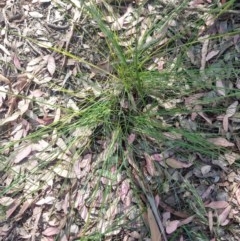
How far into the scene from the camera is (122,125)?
1.83 metres

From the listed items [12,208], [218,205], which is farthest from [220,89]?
[12,208]

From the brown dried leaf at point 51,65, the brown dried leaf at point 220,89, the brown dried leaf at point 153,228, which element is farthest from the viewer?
the brown dried leaf at point 51,65

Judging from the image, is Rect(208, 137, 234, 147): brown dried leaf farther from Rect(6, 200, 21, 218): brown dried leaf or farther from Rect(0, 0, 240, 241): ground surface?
Rect(6, 200, 21, 218): brown dried leaf

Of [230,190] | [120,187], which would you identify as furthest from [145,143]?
[230,190]

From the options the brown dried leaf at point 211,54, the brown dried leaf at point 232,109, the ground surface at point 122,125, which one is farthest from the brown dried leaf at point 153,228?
the brown dried leaf at point 211,54

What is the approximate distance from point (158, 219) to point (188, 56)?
639 mm

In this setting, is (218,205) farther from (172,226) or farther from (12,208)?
(12,208)

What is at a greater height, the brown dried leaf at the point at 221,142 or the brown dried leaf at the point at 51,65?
the brown dried leaf at the point at 51,65

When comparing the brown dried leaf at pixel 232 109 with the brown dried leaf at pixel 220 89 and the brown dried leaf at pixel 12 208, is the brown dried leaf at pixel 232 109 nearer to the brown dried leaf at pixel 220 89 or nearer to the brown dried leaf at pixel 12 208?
the brown dried leaf at pixel 220 89

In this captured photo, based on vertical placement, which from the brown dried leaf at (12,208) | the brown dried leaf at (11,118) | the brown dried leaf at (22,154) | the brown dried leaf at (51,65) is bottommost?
the brown dried leaf at (12,208)

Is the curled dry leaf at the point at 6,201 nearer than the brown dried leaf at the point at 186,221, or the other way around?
the brown dried leaf at the point at 186,221

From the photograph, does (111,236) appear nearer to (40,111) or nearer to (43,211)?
(43,211)

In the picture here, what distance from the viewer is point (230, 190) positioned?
176 centimetres

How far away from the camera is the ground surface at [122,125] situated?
1.76 meters
